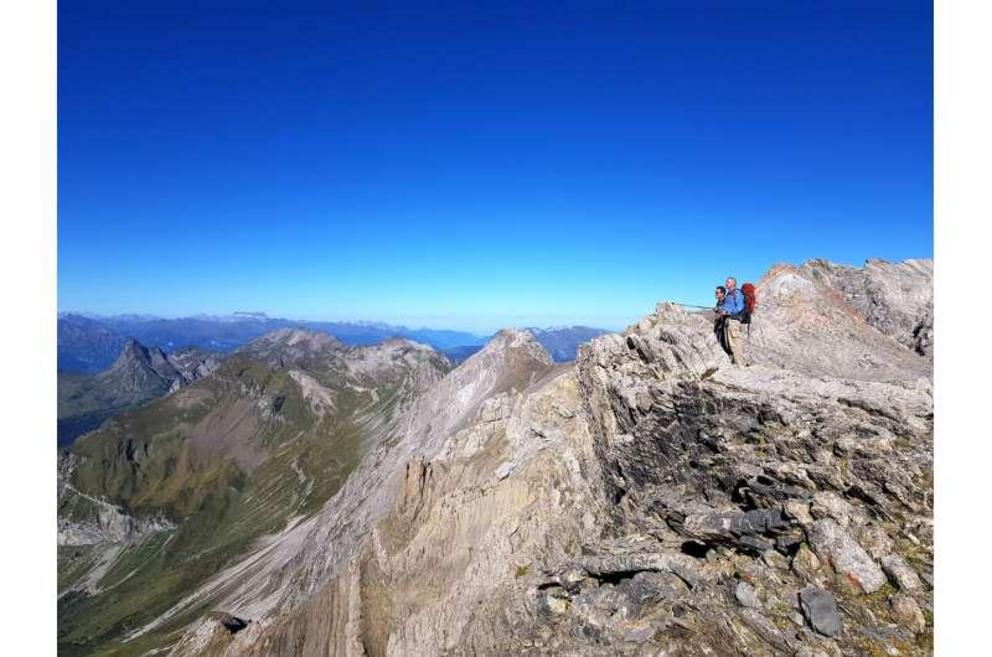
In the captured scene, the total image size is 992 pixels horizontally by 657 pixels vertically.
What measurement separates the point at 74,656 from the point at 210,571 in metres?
33.2

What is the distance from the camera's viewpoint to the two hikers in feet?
80.6

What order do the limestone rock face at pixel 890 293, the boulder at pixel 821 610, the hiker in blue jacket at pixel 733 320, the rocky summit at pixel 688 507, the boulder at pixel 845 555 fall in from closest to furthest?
the boulder at pixel 821 610, the boulder at pixel 845 555, the rocky summit at pixel 688 507, the hiker in blue jacket at pixel 733 320, the limestone rock face at pixel 890 293

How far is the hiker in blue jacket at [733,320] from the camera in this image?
24.3m

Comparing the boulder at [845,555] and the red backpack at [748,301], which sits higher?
the red backpack at [748,301]

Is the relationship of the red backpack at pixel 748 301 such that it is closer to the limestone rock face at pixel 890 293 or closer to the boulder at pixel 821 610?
the boulder at pixel 821 610

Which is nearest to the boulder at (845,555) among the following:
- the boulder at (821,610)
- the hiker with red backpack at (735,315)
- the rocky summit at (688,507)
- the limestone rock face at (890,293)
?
the rocky summit at (688,507)

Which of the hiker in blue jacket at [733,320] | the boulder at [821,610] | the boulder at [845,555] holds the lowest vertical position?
the boulder at [821,610]

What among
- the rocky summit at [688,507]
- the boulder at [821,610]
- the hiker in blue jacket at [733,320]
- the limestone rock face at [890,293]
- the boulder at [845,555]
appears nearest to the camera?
the boulder at [821,610]

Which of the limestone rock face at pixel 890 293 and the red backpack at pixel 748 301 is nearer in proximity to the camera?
the red backpack at pixel 748 301

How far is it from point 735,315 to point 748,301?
2.85ft

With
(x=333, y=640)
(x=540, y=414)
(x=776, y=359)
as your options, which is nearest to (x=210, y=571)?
(x=333, y=640)

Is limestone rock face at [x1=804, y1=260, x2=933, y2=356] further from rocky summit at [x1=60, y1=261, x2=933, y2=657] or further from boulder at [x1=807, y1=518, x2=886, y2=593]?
boulder at [x1=807, y1=518, x2=886, y2=593]

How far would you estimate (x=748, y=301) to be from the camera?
24.7 meters
